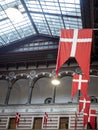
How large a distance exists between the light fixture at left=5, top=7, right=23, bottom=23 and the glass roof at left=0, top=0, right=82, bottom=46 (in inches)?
10.0

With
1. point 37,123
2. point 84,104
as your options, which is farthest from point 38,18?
point 84,104

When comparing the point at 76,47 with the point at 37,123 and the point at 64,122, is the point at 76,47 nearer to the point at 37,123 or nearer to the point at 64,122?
the point at 64,122

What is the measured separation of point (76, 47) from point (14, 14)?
16.5 metres

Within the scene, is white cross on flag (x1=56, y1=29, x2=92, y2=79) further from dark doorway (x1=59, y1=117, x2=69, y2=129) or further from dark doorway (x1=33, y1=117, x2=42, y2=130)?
dark doorway (x1=33, y1=117, x2=42, y2=130)

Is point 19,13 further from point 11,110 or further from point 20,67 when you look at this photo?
point 11,110

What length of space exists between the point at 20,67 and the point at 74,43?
801 inches

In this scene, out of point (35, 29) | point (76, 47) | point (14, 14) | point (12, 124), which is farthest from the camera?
point (35, 29)

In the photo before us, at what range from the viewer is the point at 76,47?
14.9 m

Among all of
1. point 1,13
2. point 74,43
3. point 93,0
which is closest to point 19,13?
point 1,13

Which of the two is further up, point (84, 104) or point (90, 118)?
point (84, 104)

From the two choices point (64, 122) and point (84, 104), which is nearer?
point (84, 104)

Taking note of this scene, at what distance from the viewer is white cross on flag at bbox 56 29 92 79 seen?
1451 cm

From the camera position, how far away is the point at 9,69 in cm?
3500

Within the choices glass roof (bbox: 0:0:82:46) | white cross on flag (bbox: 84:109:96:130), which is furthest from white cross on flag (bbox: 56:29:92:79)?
glass roof (bbox: 0:0:82:46)
